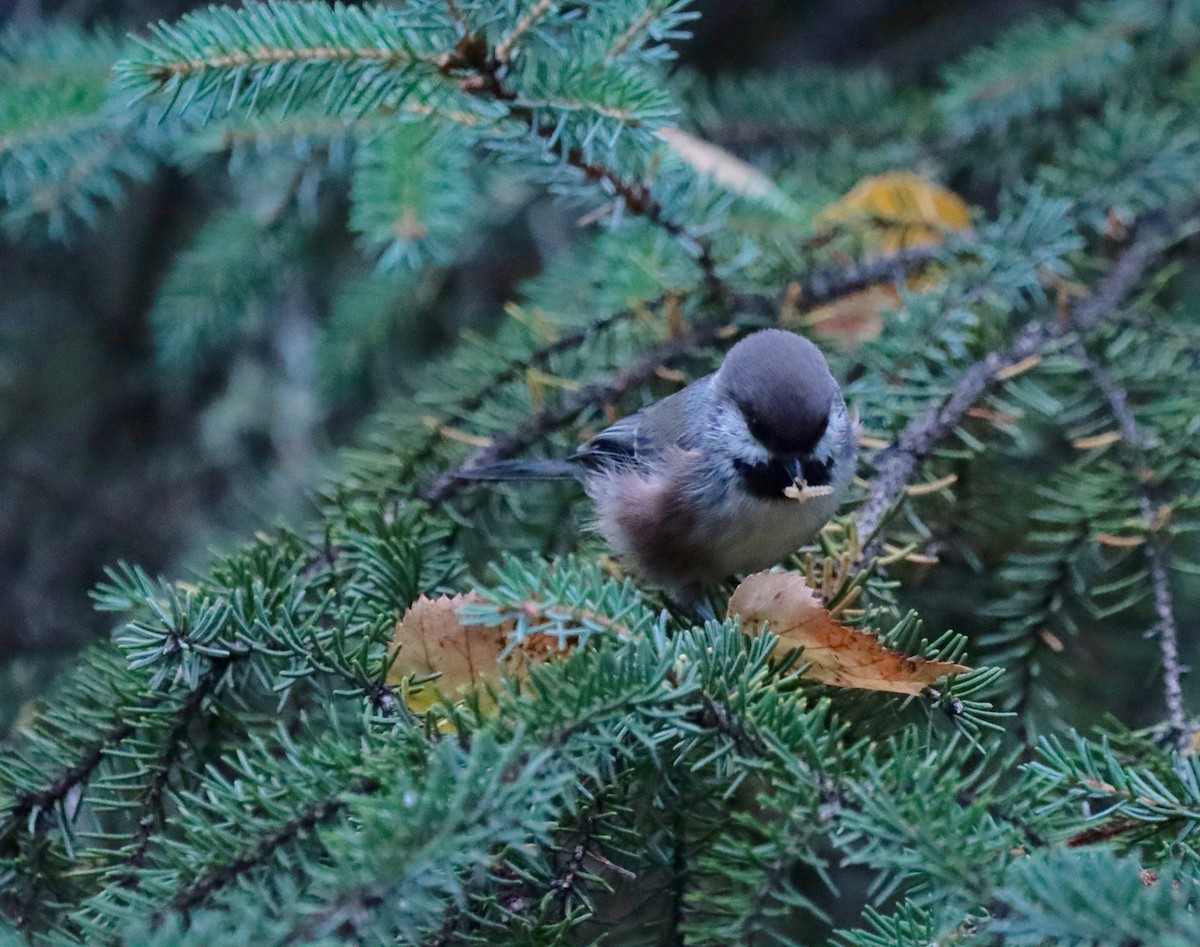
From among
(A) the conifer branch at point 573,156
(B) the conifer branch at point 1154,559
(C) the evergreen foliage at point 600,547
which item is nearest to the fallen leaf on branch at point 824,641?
(C) the evergreen foliage at point 600,547

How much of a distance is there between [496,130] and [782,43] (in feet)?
9.39

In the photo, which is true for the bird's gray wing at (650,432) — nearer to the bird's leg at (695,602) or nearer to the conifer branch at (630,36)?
the bird's leg at (695,602)

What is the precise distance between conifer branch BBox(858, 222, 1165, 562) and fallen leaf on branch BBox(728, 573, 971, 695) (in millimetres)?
392

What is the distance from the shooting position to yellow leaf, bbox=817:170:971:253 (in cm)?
287

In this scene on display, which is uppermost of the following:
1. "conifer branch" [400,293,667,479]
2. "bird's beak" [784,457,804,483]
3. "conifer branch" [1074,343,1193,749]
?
"conifer branch" [400,293,667,479]

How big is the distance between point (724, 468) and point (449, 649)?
3.22 ft

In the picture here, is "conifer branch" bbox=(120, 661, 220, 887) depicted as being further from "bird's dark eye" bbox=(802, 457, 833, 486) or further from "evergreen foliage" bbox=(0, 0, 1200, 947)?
"bird's dark eye" bbox=(802, 457, 833, 486)

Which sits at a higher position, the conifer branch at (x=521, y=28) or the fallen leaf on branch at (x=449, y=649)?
the conifer branch at (x=521, y=28)

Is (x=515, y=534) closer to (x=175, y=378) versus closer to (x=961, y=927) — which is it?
(x=961, y=927)

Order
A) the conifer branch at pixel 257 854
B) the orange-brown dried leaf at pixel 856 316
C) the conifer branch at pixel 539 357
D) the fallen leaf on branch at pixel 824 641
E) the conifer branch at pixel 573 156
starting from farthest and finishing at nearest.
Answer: the orange-brown dried leaf at pixel 856 316 < the conifer branch at pixel 539 357 < the conifer branch at pixel 573 156 < the fallen leaf on branch at pixel 824 641 < the conifer branch at pixel 257 854

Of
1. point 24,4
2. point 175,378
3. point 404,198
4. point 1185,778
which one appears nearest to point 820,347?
point 404,198

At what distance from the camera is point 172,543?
3.70 m

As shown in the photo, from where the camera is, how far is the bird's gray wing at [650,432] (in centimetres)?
243

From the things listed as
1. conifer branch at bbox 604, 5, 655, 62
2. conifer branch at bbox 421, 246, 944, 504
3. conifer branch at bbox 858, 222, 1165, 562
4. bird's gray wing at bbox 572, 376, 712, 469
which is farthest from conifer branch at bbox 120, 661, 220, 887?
conifer branch at bbox 604, 5, 655, 62
